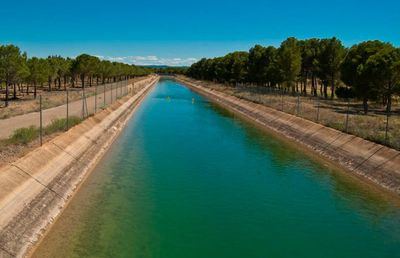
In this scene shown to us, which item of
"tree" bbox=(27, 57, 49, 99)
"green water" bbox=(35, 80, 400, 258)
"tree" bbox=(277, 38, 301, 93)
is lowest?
"green water" bbox=(35, 80, 400, 258)

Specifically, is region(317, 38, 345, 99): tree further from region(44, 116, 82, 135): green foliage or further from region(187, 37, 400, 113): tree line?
region(44, 116, 82, 135): green foliage

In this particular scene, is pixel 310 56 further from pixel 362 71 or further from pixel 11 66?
pixel 11 66

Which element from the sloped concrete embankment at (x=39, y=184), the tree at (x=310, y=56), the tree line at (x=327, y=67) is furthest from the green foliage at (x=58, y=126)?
the tree at (x=310, y=56)

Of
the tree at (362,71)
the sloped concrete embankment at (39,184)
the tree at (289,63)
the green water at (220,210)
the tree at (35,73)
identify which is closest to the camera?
the sloped concrete embankment at (39,184)

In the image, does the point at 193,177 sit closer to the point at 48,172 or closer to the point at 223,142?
the point at 48,172

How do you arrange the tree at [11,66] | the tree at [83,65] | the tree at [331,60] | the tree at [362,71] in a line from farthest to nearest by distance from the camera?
the tree at [83,65] < the tree at [331,60] < the tree at [11,66] < the tree at [362,71]

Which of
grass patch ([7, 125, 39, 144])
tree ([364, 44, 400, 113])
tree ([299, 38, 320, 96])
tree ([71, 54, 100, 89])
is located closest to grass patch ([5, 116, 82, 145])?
grass patch ([7, 125, 39, 144])

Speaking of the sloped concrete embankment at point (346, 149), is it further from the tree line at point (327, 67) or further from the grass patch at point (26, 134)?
the grass patch at point (26, 134)

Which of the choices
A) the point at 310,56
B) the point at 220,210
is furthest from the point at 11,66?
the point at 310,56
